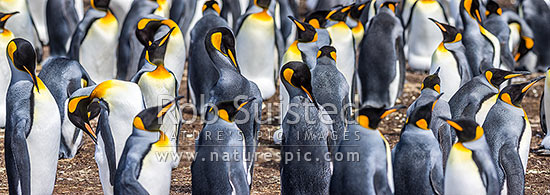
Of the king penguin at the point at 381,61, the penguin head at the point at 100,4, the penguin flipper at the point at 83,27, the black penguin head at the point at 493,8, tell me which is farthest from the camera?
the black penguin head at the point at 493,8

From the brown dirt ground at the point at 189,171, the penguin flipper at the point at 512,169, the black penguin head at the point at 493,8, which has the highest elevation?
the black penguin head at the point at 493,8

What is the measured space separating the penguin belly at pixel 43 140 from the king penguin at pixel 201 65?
267 centimetres

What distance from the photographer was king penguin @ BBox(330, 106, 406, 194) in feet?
16.7

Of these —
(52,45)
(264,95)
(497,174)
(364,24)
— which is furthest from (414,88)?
(497,174)

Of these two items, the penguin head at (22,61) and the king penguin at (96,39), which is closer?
the penguin head at (22,61)

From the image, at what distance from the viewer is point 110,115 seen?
6.08 meters

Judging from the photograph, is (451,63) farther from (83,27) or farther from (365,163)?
(83,27)

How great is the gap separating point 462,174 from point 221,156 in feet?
4.44

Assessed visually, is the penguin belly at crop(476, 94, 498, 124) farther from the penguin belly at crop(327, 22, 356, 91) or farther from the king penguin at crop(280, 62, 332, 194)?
the penguin belly at crop(327, 22, 356, 91)

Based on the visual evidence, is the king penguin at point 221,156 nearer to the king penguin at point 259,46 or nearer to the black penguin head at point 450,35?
the black penguin head at point 450,35

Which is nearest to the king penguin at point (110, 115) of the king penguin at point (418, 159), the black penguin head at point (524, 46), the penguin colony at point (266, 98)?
the penguin colony at point (266, 98)

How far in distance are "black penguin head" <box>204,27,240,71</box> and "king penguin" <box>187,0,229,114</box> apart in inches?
60.9

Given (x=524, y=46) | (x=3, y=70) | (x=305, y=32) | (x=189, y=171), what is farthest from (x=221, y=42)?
(x=524, y=46)

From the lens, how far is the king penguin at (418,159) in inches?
211
